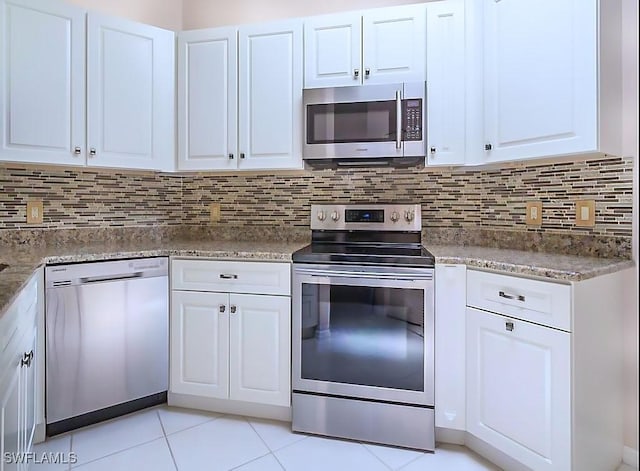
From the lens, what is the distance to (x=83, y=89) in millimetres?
2195

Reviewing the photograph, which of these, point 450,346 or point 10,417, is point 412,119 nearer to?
point 450,346

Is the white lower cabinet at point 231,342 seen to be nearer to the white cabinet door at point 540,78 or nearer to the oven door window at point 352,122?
the oven door window at point 352,122

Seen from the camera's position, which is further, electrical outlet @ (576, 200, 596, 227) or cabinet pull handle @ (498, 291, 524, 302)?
electrical outlet @ (576, 200, 596, 227)

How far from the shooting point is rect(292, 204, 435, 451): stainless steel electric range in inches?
74.5

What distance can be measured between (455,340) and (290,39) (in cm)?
178

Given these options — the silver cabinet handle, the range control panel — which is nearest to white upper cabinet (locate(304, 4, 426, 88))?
the range control panel

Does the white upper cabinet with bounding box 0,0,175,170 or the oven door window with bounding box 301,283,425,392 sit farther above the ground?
the white upper cabinet with bounding box 0,0,175,170

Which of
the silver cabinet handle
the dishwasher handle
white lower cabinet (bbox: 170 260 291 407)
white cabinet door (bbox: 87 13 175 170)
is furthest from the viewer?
white cabinet door (bbox: 87 13 175 170)

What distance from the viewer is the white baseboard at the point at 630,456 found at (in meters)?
1.71

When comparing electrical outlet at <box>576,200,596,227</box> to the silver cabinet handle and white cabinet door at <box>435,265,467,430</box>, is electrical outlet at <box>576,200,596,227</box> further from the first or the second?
the silver cabinet handle

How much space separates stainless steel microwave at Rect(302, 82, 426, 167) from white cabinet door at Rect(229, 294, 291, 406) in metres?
0.83

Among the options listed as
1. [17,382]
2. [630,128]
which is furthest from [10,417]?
[630,128]

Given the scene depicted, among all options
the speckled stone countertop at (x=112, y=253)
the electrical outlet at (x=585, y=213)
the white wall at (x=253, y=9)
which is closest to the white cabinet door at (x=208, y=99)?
A: the white wall at (x=253, y=9)

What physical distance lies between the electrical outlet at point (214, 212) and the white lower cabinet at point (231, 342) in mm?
694
